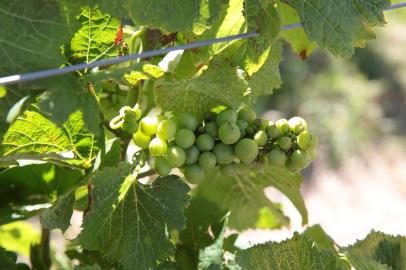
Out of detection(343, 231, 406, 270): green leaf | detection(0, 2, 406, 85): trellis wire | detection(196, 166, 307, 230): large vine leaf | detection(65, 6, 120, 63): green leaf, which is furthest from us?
detection(196, 166, 307, 230): large vine leaf

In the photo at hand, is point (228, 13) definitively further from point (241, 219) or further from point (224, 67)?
point (241, 219)

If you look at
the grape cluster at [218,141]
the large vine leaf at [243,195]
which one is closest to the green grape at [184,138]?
the grape cluster at [218,141]

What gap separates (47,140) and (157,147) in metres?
0.17

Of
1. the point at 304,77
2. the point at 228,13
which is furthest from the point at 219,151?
the point at 304,77

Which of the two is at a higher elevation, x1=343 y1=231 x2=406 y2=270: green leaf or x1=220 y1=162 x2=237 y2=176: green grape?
x1=220 y1=162 x2=237 y2=176: green grape

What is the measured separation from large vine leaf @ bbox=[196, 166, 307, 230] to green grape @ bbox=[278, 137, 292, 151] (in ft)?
0.79

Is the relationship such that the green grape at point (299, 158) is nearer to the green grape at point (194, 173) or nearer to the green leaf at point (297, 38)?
the green grape at point (194, 173)

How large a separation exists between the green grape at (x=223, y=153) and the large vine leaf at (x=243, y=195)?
257mm

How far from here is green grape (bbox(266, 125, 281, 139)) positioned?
3.16ft

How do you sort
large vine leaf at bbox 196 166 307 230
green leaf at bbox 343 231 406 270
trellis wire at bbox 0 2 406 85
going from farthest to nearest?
large vine leaf at bbox 196 166 307 230, green leaf at bbox 343 231 406 270, trellis wire at bbox 0 2 406 85

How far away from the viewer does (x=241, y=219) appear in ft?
4.49

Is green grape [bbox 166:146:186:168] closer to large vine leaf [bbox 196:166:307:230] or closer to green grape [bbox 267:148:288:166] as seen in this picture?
green grape [bbox 267:148:288:166]

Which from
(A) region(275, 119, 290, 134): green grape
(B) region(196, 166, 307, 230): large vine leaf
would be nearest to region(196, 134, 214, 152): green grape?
(A) region(275, 119, 290, 134): green grape

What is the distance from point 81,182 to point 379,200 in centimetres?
387
